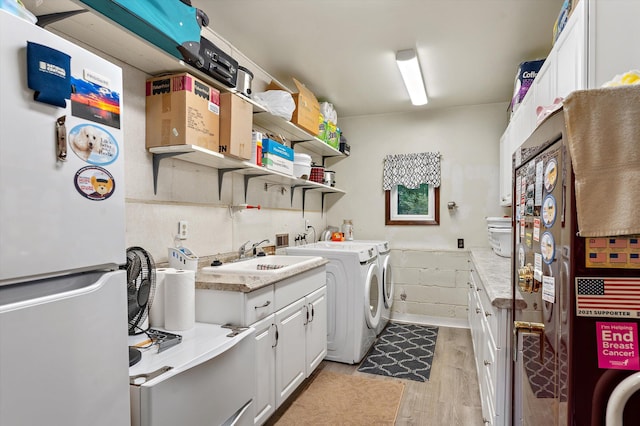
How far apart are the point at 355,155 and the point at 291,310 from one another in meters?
2.73

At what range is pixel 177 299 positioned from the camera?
165 centimetres

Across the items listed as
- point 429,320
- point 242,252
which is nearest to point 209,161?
point 242,252

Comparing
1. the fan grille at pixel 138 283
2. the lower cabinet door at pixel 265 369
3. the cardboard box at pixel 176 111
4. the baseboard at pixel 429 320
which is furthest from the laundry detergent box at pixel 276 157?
the baseboard at pixel 429 320

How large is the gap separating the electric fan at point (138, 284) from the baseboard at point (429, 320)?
10.9 feet

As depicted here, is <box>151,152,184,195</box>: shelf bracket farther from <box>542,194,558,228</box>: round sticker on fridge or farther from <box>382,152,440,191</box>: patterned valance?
<box>382,152,440,191</box>: patterned valance

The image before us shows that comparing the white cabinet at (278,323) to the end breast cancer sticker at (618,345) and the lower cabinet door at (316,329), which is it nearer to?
the lower cabinet door at (316,329)

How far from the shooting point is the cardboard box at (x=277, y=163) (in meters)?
2.61

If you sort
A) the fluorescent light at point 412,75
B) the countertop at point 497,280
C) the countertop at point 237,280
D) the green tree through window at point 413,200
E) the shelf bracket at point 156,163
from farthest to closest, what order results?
the green tree through window at point 413,200
the fluorescent light at point 412,75
the shelf bracket at point 156,163
the countertop at point 237,280
the countertop at point 497,280

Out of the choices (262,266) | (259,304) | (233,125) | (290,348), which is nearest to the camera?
(259,304)

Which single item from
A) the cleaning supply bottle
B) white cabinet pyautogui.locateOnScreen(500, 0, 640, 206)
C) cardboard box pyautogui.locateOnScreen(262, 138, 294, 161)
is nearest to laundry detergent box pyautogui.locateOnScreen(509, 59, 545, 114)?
white cabinet pyautogui.locateOnScreen(500, 0, 640, 206)

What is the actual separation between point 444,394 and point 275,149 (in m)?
2.17

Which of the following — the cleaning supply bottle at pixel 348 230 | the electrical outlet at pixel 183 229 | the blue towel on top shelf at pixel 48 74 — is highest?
the blue towel on top shelf at pixel 48 74

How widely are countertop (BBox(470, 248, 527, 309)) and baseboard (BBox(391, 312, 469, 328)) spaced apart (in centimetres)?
126

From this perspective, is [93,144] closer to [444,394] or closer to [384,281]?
[444,394]
